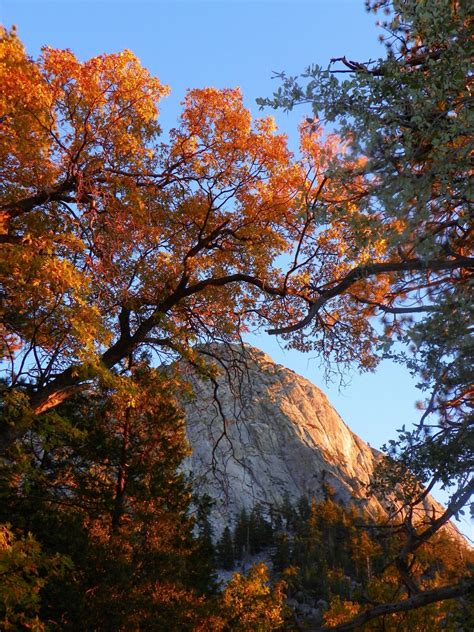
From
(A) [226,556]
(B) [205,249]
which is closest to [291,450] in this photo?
(A) [226,556]

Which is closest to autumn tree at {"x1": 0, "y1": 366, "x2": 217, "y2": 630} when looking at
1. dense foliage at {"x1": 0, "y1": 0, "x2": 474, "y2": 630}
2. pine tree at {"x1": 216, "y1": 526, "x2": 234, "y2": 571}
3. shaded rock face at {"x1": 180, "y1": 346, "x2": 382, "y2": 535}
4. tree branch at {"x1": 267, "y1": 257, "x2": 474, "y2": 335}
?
dense foliage at {"x1": 0, "y1": 0, "x2": 474, "y2": 630}

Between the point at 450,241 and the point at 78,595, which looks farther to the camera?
the point at 78,595

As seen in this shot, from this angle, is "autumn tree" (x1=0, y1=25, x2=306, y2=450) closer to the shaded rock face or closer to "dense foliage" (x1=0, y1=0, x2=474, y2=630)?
"dense foliage" (x1=0, y1=0, x2=474, y2=630)

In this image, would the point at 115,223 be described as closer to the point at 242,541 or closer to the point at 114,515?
the point at 114,515

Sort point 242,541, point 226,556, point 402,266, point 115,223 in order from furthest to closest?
point 242,541
point 226,556
point 115,223
point 402,266

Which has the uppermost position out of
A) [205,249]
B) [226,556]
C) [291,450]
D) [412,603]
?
[291,450]

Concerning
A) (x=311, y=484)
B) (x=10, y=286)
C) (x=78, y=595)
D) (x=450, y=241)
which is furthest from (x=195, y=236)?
(x=311, y=484)

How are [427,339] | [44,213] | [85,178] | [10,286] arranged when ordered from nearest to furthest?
[427,339] → [10,286] → [85,178] → [44,213]

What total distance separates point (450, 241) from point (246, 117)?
5.42m

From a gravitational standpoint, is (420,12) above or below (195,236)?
below

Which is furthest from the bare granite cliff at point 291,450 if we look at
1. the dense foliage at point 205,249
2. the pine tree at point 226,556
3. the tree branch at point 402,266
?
the tree branch at point 402,266

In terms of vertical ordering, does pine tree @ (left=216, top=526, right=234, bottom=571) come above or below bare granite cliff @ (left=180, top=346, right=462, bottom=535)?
below

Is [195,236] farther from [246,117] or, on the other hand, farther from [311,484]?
[311,484]

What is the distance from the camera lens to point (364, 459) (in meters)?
139
